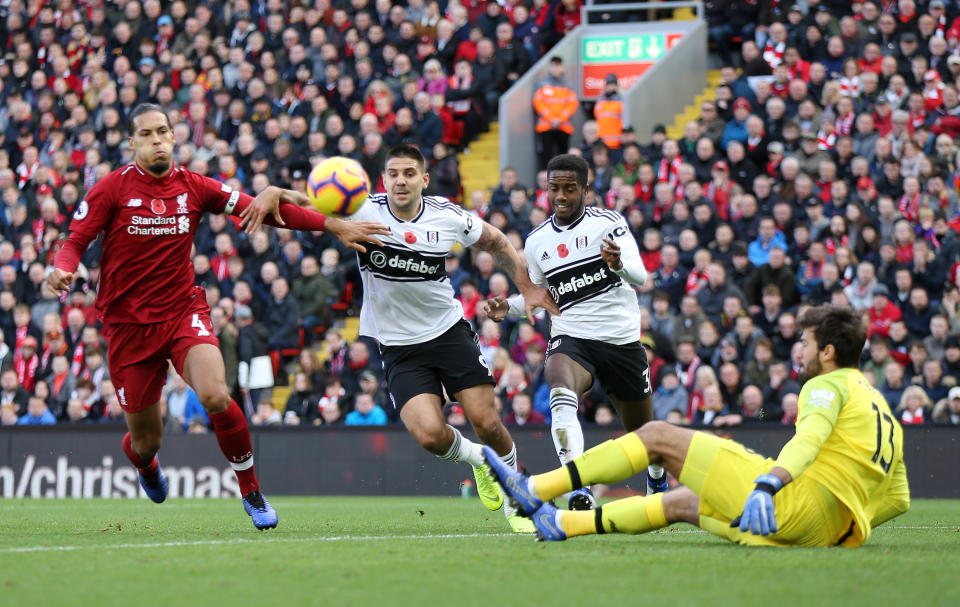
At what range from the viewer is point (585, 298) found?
9703mm

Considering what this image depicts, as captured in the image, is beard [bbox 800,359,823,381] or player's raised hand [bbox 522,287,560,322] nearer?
beard [bbox 800,359,823,381]

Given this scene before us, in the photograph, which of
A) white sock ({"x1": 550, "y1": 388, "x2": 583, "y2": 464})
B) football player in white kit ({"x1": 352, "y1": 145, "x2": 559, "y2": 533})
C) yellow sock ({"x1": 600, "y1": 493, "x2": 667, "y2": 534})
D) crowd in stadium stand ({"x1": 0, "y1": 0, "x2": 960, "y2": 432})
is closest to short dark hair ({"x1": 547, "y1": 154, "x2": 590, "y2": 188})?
football player in white kit ({"x1": 352, "y1": 145, "x2": 559, "y2": 533})

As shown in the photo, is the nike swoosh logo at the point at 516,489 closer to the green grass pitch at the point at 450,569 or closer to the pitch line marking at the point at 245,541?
the green grass pitch at the point at 450,569

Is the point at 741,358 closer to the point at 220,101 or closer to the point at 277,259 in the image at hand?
the point at 277,259

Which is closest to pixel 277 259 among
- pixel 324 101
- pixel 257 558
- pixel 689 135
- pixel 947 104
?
pixel 324 101

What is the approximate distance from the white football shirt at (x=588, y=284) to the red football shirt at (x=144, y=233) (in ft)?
7.65

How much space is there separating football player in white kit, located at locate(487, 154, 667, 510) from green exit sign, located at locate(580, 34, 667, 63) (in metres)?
12.2

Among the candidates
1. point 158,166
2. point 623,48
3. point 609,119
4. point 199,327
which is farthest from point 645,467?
point 623,48

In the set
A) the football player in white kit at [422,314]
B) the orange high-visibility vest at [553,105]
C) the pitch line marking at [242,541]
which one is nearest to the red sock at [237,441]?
the pitch line marking at [242,541]

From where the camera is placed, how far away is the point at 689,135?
17.9m

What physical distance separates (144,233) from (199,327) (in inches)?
25.9

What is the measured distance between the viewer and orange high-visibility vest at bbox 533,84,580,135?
2012 centimetres

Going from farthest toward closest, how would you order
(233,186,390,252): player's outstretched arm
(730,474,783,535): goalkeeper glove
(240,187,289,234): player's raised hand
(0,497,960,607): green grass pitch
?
1. (233,186,390,252): player's outstretched arm
2. (240,187,289,234): player's raised hand
3. (730,474,783,535): goalkeeper glove
4. (0,497,960,607): green grass pitch

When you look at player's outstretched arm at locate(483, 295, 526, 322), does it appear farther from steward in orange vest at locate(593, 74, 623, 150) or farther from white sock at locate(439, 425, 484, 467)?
steward in orange vest at locate(593, 74, 623, 150)
